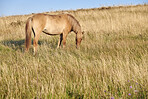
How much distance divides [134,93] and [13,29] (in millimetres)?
11224

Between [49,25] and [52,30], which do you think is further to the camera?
[52,30]

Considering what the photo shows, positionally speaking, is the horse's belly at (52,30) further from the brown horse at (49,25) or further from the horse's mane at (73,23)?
the horse's mane at (73,23)

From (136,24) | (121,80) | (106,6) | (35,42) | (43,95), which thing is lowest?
(43,95)

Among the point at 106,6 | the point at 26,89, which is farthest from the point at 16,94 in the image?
the point at 106,6

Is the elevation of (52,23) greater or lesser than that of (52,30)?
greater

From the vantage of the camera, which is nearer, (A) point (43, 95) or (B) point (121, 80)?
(A) point (43, 95)

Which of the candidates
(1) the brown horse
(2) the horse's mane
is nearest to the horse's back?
(1) the brown horse

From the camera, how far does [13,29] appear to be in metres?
11.8

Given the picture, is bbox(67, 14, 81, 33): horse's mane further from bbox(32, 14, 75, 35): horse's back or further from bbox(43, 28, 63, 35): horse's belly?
bbox(43, 28, 63, 35): horse's belly

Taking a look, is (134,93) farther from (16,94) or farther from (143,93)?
(16,94)

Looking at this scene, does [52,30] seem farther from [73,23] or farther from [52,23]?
[73,23]

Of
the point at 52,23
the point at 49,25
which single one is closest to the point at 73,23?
the point at 52,23

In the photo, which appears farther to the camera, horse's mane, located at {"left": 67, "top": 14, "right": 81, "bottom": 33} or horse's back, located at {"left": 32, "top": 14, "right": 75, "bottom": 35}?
horse's mane, located at {"left": 67, "top": 14, "right": 81, "bottom": 33}

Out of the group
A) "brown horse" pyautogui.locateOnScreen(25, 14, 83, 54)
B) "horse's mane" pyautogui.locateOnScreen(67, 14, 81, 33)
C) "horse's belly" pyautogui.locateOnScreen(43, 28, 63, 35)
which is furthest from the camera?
"horse's mane" pyautogui.locateOnScreen(67, 14, 81, 33)
